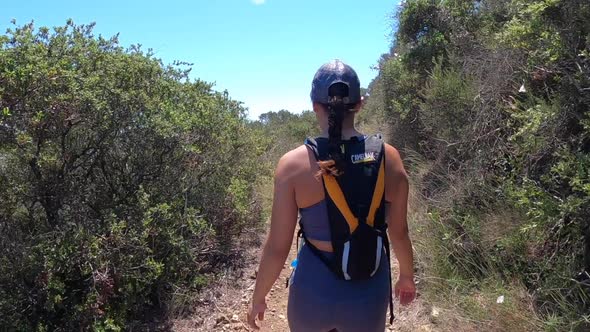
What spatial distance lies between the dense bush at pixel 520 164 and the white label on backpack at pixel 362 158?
168 cm

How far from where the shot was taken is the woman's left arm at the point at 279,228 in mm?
2221

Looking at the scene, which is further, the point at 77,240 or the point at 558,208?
the point at 77,240

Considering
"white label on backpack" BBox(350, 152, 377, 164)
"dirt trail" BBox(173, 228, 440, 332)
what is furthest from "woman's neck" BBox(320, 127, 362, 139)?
"dirt trail" BBox(173, 228, 440, 332)

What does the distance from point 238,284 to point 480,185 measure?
113 inches

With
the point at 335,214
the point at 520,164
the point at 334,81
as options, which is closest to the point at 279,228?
the point at 335,214

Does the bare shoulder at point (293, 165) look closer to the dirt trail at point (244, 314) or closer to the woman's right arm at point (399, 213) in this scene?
the woman's right arm at point (399, 213)

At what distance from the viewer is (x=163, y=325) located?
5117mm

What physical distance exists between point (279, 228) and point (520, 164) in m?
2.71

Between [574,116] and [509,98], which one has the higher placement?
[509,98]

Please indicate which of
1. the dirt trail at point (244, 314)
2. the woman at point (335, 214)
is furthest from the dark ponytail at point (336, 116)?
the dirt trail at point (244, 314)

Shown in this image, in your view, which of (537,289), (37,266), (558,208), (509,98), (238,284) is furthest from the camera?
(238,284)

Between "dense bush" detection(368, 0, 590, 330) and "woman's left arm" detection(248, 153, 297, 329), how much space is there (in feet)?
6.36

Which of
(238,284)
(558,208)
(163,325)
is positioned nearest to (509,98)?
(558,208)

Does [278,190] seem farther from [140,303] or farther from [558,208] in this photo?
[140,303]
